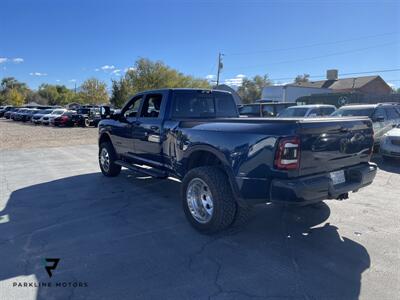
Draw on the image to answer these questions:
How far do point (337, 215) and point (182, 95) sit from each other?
10.3 ft

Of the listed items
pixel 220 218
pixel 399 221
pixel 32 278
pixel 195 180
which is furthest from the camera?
pixel 399 221

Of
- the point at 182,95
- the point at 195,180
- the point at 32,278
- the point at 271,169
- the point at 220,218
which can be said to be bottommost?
the point at 32,278

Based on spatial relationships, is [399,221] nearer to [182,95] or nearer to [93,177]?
[182,95]

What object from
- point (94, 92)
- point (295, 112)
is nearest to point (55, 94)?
point (94, 92)

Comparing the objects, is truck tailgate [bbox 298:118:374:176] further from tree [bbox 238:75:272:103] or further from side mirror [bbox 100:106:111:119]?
tree [bbox 238:75:272:103]

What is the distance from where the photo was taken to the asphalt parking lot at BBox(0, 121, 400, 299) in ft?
9.64

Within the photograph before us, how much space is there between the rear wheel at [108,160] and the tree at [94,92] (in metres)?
60.0

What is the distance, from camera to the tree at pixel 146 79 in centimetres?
4353

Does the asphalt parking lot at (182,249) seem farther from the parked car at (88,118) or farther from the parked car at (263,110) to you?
the parked car at (88,118)

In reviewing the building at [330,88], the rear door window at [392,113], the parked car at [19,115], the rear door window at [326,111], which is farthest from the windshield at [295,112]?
→ the parked car at [19,115]

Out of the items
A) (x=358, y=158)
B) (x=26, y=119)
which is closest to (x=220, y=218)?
(x=358, y=158)

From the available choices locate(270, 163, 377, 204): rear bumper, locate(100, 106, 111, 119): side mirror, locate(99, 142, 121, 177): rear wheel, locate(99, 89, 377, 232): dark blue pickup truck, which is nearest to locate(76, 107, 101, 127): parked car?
locate(99, 142, 121, 177): rear wheel

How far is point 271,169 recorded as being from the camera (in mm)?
3395

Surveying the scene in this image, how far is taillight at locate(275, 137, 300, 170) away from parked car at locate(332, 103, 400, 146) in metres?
8.34
